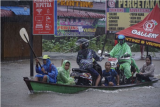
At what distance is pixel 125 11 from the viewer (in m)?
18.9

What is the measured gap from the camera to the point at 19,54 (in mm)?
19453

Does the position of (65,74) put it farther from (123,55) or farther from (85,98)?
(123,55)

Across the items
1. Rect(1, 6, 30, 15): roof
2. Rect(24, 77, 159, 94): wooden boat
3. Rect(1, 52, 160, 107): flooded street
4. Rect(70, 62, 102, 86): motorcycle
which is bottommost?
Rect(1, 52, 160, 107): flooded street

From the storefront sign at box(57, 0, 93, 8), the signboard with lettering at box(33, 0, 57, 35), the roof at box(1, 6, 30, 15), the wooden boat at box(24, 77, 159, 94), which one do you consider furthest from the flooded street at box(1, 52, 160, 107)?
the storefront sign at box(57, 0, 93, 8)

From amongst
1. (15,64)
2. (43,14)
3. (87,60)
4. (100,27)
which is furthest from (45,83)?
(100,27)

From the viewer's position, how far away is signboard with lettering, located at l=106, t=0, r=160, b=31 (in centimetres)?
1866

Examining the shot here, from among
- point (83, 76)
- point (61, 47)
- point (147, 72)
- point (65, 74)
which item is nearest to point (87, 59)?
point (83, 76)

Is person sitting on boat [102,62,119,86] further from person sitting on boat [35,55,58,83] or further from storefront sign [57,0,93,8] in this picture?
storefront sign [57,0,93,8]

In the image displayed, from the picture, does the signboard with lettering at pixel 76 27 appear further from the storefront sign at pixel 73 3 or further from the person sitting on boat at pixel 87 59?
the person sitting on boat at pixel 87 59

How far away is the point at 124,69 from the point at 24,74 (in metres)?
4.81

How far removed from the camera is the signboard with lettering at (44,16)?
531 inches

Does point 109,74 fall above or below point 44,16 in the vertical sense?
below

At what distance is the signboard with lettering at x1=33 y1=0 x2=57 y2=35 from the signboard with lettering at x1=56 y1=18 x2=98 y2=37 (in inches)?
473

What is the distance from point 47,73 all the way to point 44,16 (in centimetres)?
401
